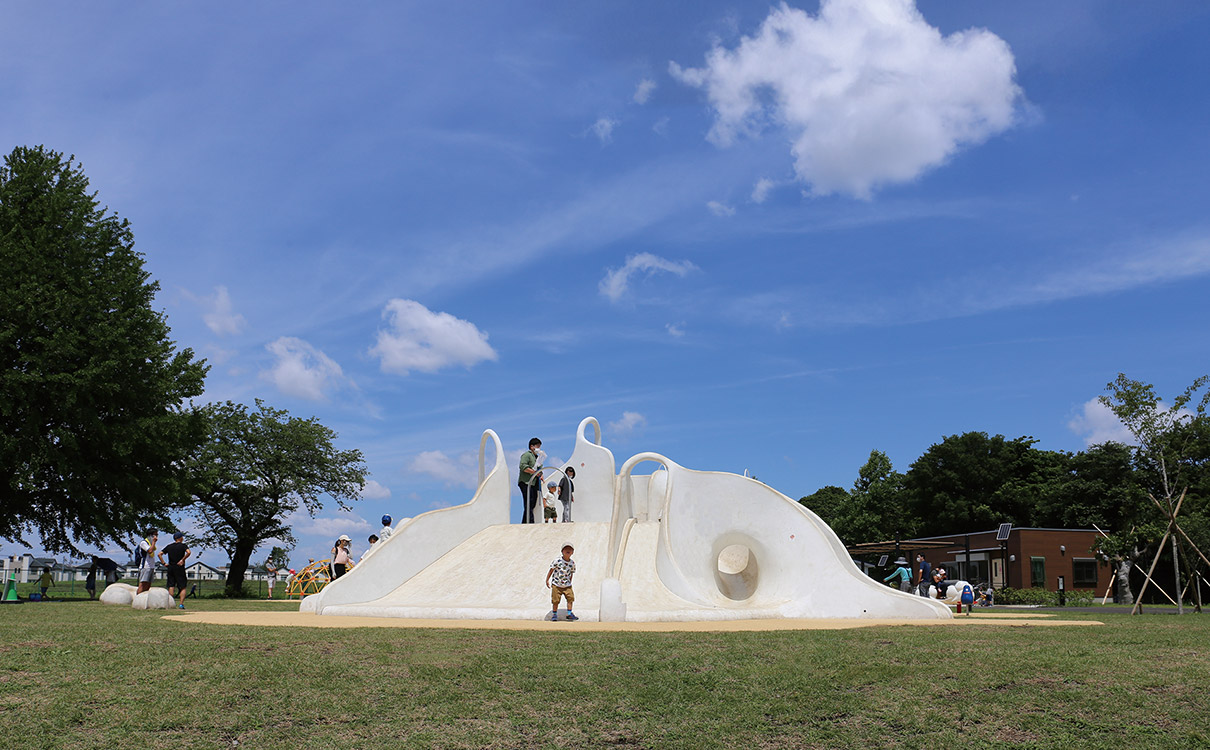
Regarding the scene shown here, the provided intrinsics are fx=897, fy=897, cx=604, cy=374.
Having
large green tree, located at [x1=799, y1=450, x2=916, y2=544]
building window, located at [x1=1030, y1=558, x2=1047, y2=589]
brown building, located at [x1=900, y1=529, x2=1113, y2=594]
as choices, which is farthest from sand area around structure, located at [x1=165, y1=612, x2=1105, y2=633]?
large green tree, located at [x1=799, y1=450, x2=916, y2=544]

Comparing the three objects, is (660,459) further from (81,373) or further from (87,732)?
(81,373)

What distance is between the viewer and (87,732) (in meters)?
6.88

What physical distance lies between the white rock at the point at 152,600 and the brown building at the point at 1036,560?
3525 cm

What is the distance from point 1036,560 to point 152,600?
42024 mm

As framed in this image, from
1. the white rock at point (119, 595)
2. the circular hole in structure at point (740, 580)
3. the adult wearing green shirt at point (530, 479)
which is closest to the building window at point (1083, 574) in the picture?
the circular hole in structure at point (740, 580)

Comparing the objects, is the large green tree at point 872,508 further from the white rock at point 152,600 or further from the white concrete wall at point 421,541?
the white rock at point 152,600

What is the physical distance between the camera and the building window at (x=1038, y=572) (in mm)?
45594

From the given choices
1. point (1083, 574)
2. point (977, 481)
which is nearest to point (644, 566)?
point (1083, 574)

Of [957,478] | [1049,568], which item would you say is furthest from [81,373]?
[957,478]

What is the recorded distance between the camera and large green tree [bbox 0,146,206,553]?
79.0 ft

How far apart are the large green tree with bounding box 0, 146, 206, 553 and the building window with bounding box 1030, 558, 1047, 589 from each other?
130 feet

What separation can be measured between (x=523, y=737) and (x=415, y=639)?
12.8ft

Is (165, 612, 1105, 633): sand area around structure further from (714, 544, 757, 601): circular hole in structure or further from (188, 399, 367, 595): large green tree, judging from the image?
(188, 399, 367, 595): large green tree

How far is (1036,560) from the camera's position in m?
45.9
